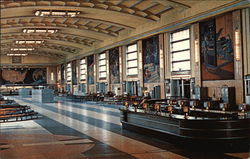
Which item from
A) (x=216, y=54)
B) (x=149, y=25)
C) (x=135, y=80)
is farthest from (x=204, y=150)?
(x=135, y=80)

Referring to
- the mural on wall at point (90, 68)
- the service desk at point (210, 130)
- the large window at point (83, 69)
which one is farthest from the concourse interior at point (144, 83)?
the large window at point (83, 69)

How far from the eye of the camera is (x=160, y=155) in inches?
306

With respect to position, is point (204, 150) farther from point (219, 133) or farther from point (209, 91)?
point (209, 91)

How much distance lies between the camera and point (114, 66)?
34875mm

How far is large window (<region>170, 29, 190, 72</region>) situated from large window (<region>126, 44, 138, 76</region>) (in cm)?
655

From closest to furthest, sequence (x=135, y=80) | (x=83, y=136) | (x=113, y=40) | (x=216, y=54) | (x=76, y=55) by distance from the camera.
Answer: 1. (x=83, y=136)
2. (x=216, y=54)
3. (x=135, y=80)
4. (x=113, y=40)
5. (x=76, y=55)

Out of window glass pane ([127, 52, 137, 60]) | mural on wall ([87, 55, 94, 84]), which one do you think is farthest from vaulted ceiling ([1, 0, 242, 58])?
mural on wall ([87, 55, 94, 84])

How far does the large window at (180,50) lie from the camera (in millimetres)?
23394

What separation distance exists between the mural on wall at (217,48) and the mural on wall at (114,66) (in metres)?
14.4

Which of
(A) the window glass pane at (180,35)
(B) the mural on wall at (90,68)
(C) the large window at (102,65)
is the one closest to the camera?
(A) the window glass pane at (180,35)

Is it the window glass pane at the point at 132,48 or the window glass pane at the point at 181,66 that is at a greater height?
the window glass pane at the point at 132,48

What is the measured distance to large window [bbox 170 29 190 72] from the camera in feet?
76.8

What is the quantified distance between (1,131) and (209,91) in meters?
13.0

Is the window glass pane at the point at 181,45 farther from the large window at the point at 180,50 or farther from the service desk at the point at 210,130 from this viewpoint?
the service desk at the point at 210,130
